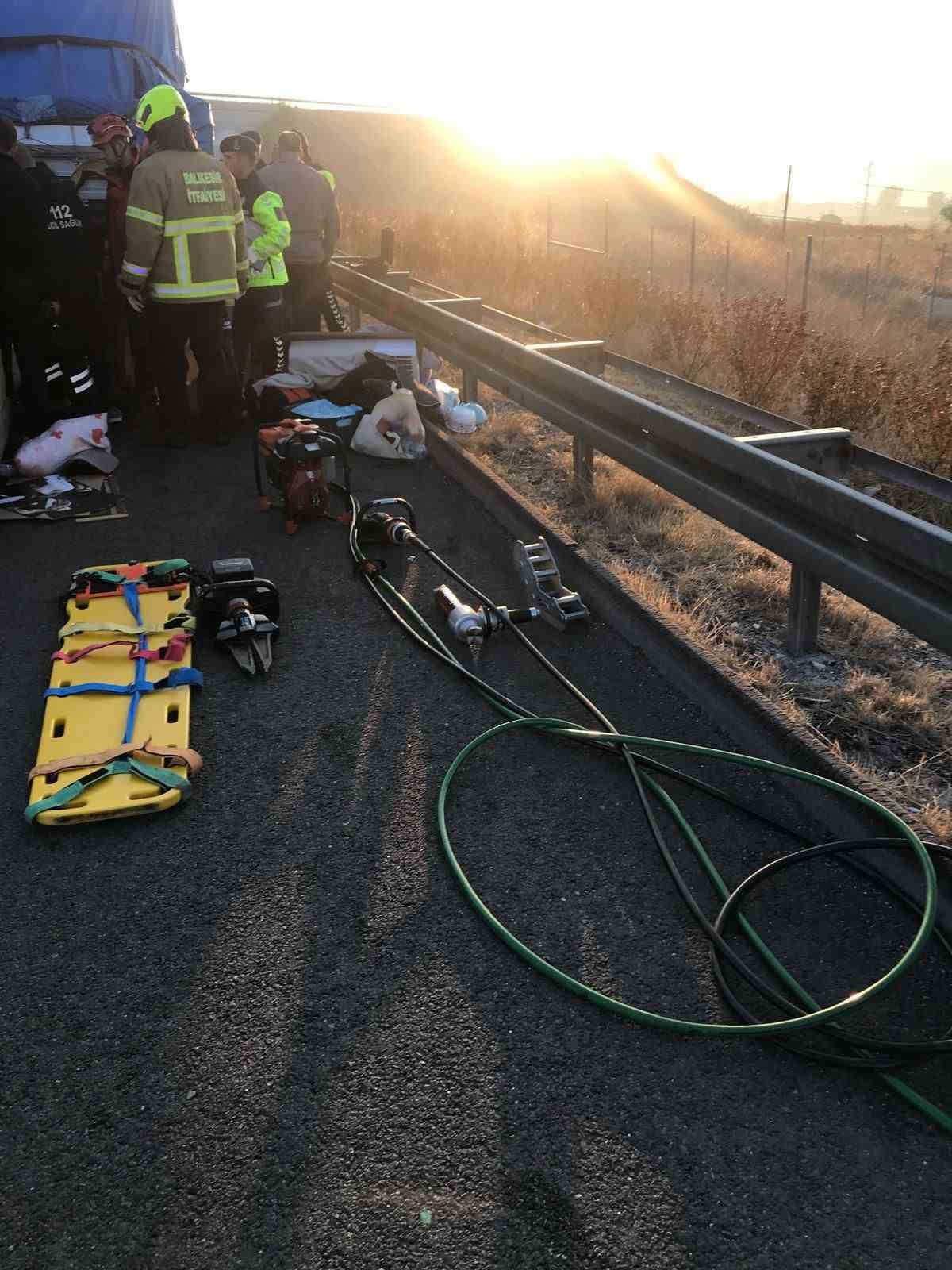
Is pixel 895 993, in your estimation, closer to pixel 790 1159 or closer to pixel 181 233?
pixel 790 1159

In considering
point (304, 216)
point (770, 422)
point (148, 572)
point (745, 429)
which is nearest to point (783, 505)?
point (148, 572)

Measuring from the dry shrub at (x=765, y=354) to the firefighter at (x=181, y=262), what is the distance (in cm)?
483

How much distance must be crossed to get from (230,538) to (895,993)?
441 cm

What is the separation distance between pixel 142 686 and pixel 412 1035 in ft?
6.92

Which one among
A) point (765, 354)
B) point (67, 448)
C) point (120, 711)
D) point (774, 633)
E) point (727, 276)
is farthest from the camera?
point (727, 276)

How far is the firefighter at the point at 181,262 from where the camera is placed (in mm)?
7480

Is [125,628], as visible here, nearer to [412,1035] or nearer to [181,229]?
[412,1035]

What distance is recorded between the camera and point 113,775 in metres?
3.54

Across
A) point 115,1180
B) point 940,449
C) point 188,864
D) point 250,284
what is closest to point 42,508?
point 250,284

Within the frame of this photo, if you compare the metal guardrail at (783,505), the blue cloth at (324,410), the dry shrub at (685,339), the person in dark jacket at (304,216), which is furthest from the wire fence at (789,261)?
the metal guardrail at (783,505)

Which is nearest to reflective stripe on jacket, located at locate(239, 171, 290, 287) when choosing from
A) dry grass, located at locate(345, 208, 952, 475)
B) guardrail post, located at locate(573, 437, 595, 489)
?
guardrail post, located at locate(573, 437, 595, 489)

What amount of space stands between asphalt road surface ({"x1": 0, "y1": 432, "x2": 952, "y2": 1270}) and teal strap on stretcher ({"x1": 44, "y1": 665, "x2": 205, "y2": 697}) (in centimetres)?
13

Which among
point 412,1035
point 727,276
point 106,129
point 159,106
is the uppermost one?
point 159,106

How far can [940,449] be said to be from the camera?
750 centimetres
